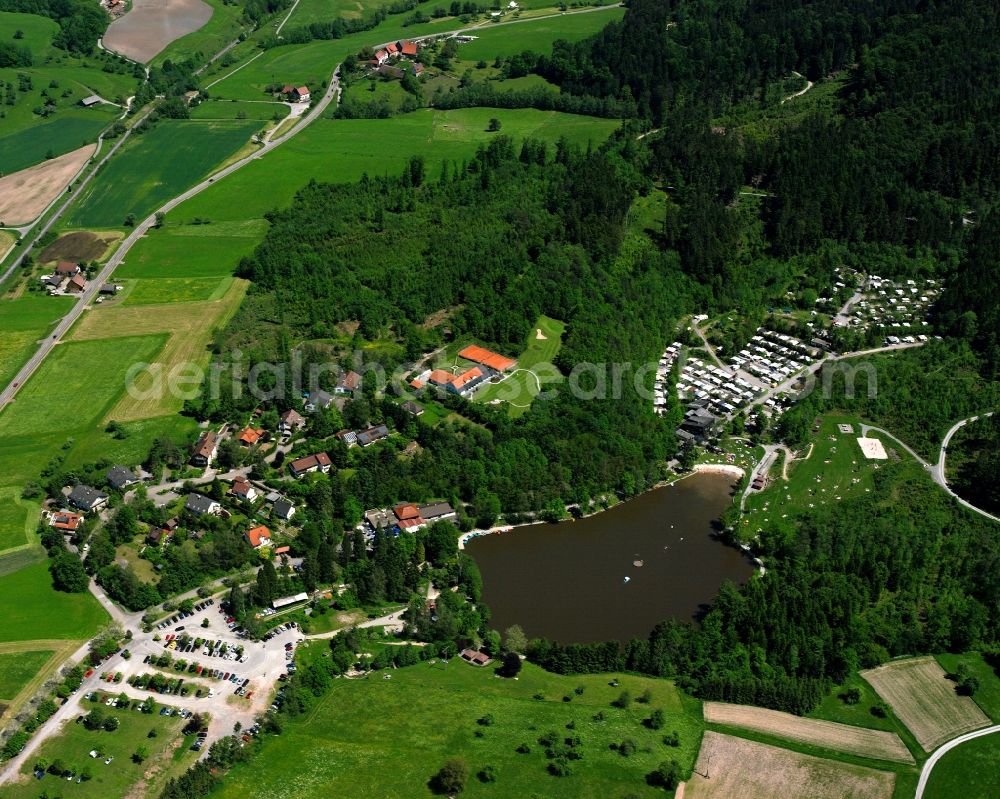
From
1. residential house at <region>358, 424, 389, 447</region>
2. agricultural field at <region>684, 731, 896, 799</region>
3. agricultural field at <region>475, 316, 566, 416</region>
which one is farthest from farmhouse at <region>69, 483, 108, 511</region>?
agricultural field at <region>684, 731, 896, 799</region>

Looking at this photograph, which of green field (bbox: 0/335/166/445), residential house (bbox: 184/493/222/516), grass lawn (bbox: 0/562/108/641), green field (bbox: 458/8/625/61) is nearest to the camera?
grass lawn (bbox: 0/562/108/641)

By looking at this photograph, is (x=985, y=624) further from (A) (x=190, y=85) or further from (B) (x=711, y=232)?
(A) (x=190, y=85)

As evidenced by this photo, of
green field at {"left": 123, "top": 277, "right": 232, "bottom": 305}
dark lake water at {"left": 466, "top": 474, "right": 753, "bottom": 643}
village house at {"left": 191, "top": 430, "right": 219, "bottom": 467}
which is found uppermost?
green field at {"left": 123, "top": 277, "right": 232, "bottom": 305}

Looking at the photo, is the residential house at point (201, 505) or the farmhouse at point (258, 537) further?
the residential house at point (201, 505)

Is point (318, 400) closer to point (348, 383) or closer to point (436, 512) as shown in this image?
point (348, 383)

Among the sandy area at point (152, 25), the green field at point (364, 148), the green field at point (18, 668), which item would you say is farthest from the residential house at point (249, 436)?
the sandy area at point (152, 25)

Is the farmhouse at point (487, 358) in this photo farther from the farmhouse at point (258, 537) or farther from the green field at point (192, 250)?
the green field at point (192, 250)

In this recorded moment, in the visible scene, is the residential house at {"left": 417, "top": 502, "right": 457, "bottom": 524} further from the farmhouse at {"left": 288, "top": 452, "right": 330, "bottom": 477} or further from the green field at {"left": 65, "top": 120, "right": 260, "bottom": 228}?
the green field at {"left": 65, "top": 120, "right": 260, "bottom": 228}
